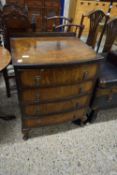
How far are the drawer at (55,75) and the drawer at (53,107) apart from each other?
9.1 inches

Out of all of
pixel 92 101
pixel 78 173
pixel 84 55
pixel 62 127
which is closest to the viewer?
pixel 84 55

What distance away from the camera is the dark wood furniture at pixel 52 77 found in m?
1.08

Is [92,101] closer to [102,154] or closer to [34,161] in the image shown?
[102,154]

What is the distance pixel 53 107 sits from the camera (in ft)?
4.42

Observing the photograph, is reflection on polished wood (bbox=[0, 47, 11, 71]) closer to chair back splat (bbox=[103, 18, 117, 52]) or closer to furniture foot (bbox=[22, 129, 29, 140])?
furniture foot (bbox=[22, 129, 29, 140])

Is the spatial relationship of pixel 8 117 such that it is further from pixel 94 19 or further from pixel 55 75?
pixel 94 19

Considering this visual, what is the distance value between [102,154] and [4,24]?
181 centimetres

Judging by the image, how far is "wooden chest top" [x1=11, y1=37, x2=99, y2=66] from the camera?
3.56ft

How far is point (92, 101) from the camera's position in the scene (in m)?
1.56

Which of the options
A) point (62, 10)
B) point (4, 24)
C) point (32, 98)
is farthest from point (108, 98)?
point (62, 10)

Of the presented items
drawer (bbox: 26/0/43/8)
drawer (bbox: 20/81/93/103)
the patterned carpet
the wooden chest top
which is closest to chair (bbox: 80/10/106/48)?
the wooden chest top

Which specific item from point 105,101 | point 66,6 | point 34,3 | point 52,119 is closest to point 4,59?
point 52,119

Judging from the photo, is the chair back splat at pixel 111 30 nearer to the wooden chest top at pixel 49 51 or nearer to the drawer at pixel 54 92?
the wooden chest top at pixel 49 51

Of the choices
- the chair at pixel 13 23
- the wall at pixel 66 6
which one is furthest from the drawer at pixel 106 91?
the wall at pixel 66 6
